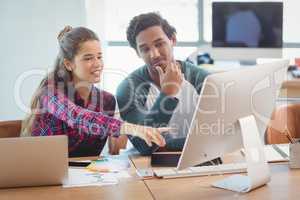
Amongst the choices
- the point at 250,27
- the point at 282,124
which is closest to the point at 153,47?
the point at 282,124

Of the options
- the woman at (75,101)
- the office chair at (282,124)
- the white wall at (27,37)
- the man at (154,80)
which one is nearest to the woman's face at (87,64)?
the woman at (75,101)

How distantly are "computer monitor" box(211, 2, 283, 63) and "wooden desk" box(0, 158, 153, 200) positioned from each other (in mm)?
2508

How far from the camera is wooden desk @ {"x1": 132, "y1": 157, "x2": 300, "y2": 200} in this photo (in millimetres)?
1552

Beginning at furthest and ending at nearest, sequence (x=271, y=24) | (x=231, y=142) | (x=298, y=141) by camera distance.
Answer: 1. (x=271, y=24)
2. (x=298, y=141)
3. (x=231, y=142)

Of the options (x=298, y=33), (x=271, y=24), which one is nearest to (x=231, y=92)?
(x=271, y=24)

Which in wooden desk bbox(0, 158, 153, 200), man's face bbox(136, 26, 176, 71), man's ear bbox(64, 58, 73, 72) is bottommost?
wooden desk bbox(0, 158, 153, 200)

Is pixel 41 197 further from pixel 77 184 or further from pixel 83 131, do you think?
pixel 83 131

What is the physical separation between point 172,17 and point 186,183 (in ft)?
9.51

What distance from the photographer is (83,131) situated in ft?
7.52

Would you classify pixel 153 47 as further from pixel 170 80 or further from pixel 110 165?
pixel 110 165

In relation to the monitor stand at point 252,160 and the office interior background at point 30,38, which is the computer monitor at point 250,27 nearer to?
the office interior background at point 30,38

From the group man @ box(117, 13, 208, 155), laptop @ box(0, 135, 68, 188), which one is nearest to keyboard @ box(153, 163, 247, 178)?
→ laptop @ box(0, 135, 68, 188)

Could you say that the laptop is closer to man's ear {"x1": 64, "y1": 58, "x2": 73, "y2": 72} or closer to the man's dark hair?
man's ear {"x1": 64, "y1": 58, "x2": 73, "y2": 72}

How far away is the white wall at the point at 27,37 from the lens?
11.3 ft
